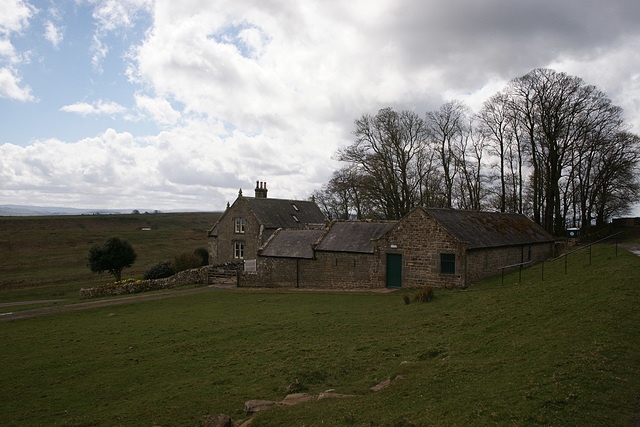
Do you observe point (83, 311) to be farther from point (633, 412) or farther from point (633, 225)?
point (633, 225)

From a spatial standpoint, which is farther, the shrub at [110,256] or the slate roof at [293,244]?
the shrub at [110,256]

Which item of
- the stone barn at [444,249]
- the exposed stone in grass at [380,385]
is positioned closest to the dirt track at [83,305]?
the stone barn at [444,249]

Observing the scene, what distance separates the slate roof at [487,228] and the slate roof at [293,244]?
10384 millimetres

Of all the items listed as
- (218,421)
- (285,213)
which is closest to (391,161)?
(285,213)

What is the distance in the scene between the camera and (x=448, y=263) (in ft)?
81.6

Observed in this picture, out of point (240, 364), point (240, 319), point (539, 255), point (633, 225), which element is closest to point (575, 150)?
point (633, 225)

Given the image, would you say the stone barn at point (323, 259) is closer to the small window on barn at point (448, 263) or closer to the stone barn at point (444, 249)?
the stone barn at point (444, 249)

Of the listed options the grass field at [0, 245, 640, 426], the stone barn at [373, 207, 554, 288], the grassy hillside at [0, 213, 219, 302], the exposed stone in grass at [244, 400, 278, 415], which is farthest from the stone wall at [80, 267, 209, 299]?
the exposed stone in grass at [244, 400, 278, 415]

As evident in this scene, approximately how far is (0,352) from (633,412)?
19.2 m

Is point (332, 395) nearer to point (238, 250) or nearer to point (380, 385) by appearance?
point (380, 385)

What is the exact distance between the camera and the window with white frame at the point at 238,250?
45.3m

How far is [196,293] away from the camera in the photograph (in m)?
31.2

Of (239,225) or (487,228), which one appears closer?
(487,228)

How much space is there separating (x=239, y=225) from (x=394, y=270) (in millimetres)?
22944
